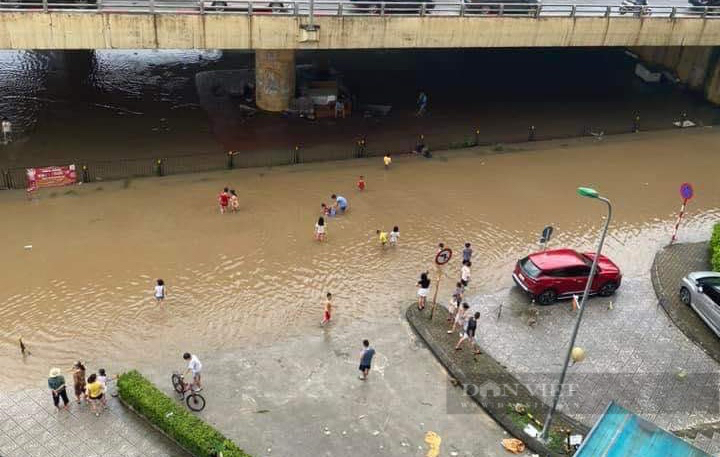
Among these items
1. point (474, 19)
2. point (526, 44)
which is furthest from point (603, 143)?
point (474, 19)

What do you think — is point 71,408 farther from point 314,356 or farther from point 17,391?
point 314,356

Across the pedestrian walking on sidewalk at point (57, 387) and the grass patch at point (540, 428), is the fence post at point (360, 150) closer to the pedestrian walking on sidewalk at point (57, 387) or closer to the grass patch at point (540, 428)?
the grass patch at point (540, 428)

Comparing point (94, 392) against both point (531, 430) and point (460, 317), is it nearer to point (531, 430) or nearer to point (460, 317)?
point (460, 317)

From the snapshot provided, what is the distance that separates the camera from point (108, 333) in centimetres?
1527

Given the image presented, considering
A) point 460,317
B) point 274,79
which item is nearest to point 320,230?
point 460,317

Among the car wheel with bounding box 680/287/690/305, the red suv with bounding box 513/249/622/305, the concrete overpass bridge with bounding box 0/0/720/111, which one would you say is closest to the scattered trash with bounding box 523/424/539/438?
the red suv with bounding box 513/249/622/305

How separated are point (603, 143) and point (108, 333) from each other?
77.9ft

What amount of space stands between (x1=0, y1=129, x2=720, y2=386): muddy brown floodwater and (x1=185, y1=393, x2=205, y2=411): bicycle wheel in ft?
6.04

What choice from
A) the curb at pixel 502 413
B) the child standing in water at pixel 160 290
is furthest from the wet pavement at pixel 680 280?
the child standing in water at pixel 160 290

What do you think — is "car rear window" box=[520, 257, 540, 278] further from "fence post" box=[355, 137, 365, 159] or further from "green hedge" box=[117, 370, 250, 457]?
"fence post" box=[355, 137, 365, 159]

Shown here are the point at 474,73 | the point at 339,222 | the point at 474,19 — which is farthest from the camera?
the point at 474,73

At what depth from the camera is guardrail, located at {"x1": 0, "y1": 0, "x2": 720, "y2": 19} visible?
21.4 meters

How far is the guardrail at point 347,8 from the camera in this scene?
2144cm

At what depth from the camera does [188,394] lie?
1332 cm
